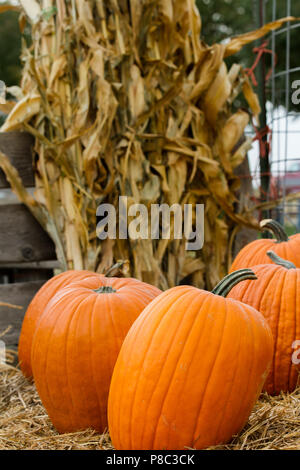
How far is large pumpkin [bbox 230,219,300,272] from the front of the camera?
73.7 inches

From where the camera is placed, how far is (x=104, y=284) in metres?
1.60

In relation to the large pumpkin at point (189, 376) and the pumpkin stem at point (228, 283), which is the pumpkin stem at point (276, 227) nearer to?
the pumpkin stem at point (228, 283)

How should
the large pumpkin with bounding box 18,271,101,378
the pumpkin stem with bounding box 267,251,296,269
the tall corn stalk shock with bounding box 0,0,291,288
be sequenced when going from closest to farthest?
the pumpkin stem with bounding box 267,251,296,269, the large pumpkin with bounding box 18,271,101,378, the tall corn stalk shock with bounding box 0,0,291,288

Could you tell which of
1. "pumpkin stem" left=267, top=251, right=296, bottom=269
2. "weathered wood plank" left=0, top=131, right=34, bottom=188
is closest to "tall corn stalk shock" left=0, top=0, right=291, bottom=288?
"weathered wood plank" left=0, top=131, right=34, bottom=188

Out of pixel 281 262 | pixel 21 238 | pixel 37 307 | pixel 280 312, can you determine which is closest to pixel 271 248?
pixel 281 262

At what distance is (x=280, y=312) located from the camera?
1484mm

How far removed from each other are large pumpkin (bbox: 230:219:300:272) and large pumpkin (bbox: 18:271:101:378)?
1.93ft

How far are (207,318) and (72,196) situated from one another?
134 cm

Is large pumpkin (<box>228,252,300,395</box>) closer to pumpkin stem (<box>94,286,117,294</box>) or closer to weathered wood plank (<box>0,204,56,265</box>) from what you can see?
pumpkin stem (<box>94,286,117,294</box>)

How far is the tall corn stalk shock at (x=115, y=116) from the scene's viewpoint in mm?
2318

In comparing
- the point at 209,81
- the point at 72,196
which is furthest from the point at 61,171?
the point at 209,81

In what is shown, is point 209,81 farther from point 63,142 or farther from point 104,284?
point 104,284

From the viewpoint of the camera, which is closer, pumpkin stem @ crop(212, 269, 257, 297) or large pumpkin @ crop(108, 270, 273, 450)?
large pumpkin @ crop(108, 270, 273, 450)

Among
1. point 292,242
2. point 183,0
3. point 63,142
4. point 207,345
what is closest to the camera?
point 207,345
